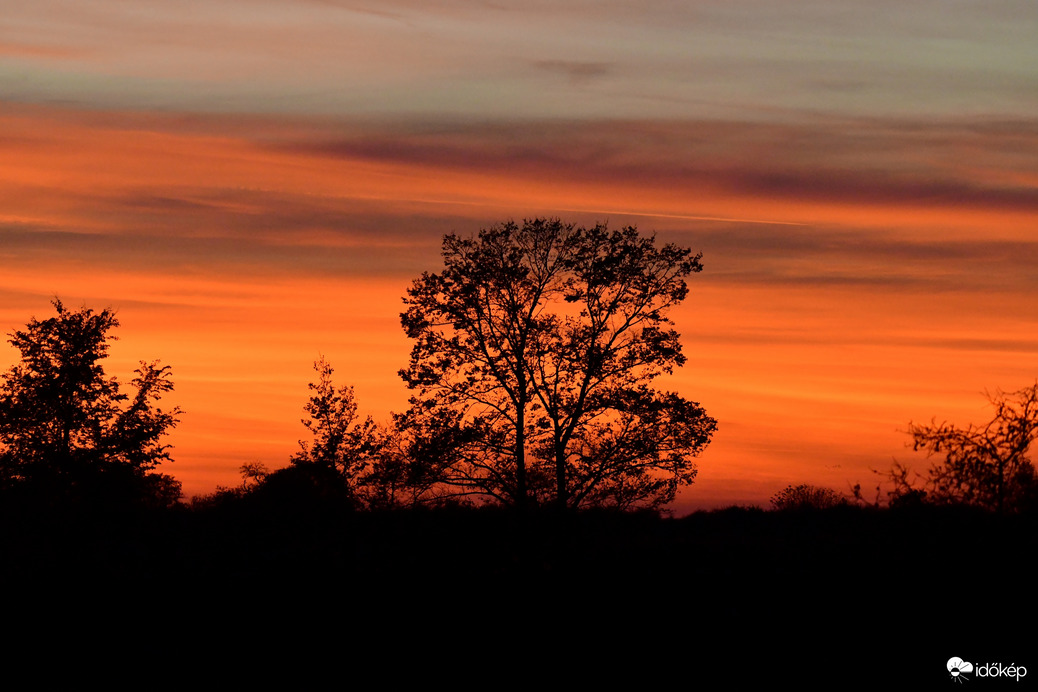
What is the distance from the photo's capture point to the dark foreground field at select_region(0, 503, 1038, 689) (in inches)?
1006

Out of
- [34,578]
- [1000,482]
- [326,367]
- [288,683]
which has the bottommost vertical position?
[288,683]

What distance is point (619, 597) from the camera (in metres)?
28.8

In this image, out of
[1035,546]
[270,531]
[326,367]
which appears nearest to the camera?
Answer: [1035,546]

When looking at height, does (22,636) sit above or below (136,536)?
below

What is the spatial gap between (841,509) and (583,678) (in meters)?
16.0

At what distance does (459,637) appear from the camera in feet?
88.7

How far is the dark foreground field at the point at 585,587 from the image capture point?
1006 inches

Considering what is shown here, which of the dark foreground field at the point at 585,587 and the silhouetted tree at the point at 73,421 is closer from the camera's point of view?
the dark foreground field at the point at 585,587

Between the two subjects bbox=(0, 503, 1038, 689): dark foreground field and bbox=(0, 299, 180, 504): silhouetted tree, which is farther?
bbox=(0, 299, 180, 504): silhouetted tree

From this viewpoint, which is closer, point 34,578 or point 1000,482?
point 1000,482

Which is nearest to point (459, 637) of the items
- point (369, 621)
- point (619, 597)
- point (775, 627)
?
point (369, 621)

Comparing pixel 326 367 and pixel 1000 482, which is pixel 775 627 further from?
pixel 326 367

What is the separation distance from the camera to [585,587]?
29656mm

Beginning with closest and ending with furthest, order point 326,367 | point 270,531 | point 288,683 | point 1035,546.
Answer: point 288,683
point 1035,546
point 270,531
point 326,367
